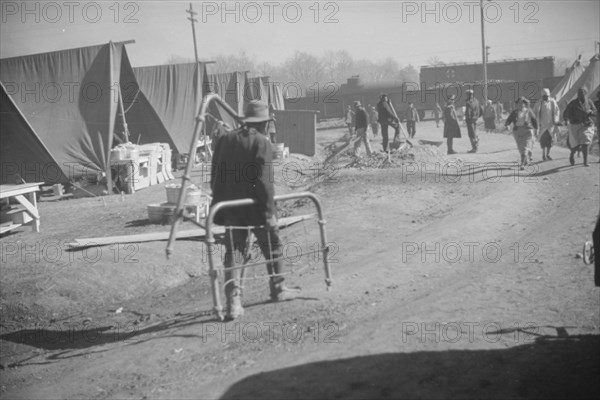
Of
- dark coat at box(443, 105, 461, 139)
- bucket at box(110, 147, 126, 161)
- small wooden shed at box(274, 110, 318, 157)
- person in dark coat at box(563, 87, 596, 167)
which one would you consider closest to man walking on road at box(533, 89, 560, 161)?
person in dark coat at box(563, 87, 596, 167)


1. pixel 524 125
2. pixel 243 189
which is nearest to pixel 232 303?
pixel 243 189

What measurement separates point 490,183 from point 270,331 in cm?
848

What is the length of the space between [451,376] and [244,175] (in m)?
2.88

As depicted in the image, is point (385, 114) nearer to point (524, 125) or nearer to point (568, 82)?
point (524, 125)

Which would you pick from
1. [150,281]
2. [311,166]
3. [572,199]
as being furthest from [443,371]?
[311,166]

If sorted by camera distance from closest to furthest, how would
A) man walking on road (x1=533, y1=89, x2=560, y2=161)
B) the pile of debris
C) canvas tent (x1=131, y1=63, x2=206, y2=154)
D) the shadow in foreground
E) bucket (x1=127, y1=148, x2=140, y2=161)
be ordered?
the shadow in foreground → man walking on road (x1=533, y1=89, x2=560, y2=161) → the pile of debris → bucket (x1=127, y1=148, x2=140, y2=161) → canvas tent (x1=131, y1=63, x2=206, y2=154)

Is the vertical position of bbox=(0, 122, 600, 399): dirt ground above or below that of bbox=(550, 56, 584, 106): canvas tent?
below

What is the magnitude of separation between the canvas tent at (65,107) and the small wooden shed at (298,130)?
9.61 meters

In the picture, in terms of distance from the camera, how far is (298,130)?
25094mm

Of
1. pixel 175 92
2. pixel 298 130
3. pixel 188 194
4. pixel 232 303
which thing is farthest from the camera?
pixel 298 130

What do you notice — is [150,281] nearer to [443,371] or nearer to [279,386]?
[279,386]

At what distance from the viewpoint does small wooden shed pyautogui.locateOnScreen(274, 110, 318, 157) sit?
81.2ft

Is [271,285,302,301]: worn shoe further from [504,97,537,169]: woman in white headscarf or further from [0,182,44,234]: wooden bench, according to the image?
[504,97,537,169]: woman in white headscarf

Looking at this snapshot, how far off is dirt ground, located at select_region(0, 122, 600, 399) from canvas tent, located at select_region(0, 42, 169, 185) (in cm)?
494
